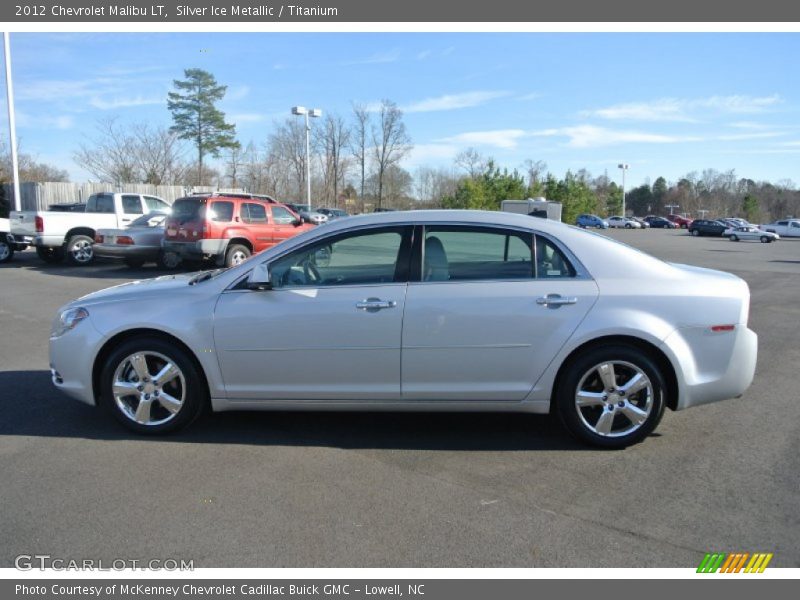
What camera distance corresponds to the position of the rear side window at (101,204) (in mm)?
17844

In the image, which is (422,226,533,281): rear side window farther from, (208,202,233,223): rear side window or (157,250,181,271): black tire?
(157,250,181,271): black tire

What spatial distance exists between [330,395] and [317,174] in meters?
58.2

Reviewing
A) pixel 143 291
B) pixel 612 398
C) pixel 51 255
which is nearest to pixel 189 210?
pixel 51 255

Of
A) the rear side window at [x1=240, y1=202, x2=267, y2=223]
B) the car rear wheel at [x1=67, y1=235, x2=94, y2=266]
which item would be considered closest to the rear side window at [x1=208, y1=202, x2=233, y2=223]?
the rear side window at [x1=240, y1=202, x2=267, y2=223]

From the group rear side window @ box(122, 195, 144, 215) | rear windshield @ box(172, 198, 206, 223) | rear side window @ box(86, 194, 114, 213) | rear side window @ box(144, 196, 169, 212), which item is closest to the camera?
rear windshield @ box(172, 198, 206, 223)

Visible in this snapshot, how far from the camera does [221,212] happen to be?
1459 cm

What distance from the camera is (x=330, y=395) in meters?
4.36

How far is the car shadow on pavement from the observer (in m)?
4.48

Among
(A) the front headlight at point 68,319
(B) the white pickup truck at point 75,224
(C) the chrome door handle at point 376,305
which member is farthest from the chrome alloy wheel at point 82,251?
(C) the chrome door handle at point 376,305

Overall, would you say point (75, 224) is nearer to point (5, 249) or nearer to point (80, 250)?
point (80, 250)

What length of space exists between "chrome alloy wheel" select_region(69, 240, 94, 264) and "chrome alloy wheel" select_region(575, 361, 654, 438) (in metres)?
16.4

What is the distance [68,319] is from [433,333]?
274 centimetres

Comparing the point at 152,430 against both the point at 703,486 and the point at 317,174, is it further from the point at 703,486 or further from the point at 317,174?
the point at 317,174

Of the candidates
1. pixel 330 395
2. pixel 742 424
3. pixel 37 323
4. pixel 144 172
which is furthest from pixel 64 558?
pixel 144 172
